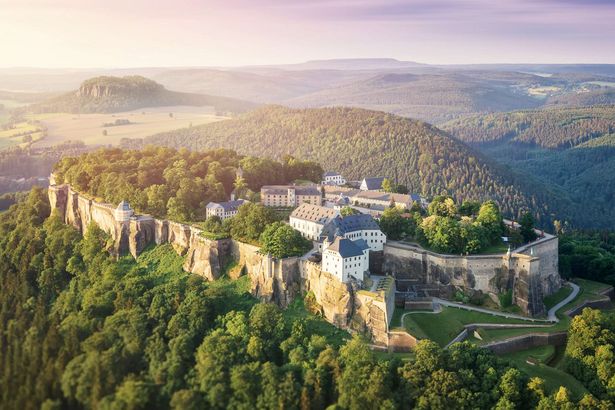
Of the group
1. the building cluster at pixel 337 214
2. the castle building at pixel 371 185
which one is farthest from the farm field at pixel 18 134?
the castle building at pixel 371 185

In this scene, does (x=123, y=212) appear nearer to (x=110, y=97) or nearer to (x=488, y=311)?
(x=488, y=311)

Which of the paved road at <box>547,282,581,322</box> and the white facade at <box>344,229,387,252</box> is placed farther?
the white facade at <box>344,229,387,252</box>

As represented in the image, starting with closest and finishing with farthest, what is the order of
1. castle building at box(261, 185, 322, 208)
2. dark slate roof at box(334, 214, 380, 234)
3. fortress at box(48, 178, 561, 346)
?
1. fortress at box(48, 178, 561, 346)
2. dark slate roof at box(334, 214, 380, 234)
3. castle building at box(261, 185, 322, 208)

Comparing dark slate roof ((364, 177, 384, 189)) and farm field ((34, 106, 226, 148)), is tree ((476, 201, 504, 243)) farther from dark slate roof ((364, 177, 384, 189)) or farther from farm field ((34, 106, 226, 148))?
farm field ((34, 106, 226, 148))

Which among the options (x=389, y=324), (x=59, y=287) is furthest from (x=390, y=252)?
(x=59, y=287)

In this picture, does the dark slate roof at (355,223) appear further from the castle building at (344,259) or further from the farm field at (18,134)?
the farm field at (18,134)

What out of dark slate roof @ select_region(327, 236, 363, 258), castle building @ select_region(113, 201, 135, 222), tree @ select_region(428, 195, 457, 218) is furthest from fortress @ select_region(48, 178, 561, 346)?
tree @ select_region(428, 195, 457, 218)
